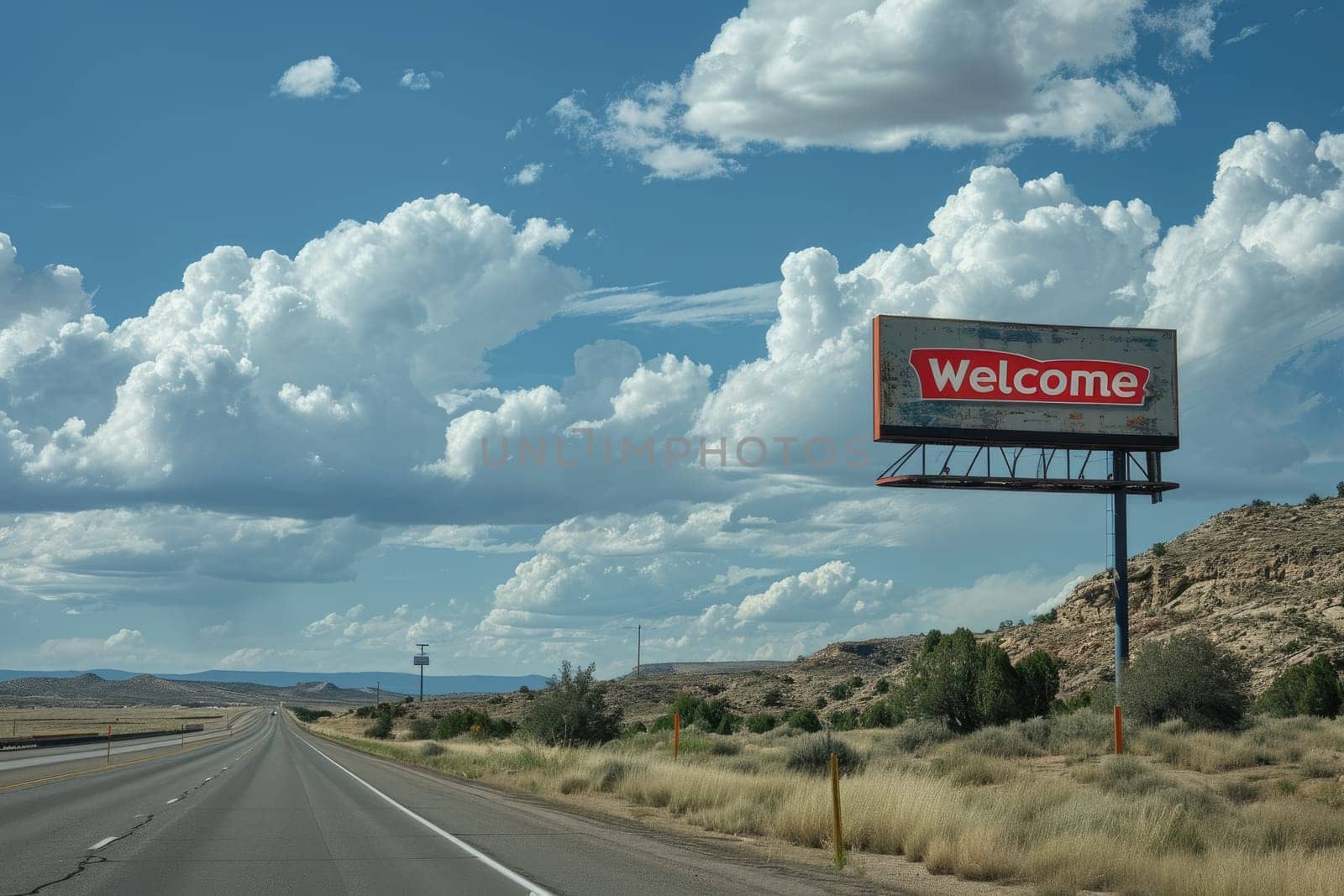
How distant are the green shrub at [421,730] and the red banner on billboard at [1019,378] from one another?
59350 mm

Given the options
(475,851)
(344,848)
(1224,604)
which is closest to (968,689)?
(1224,604)

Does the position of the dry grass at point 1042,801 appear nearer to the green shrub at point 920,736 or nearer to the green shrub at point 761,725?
the green shrub at point 920,736

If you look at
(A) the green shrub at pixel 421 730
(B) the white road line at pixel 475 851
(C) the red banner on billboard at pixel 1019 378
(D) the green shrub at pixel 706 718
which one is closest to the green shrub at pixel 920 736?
(C) the red banner on billboard at pixel 1019 378

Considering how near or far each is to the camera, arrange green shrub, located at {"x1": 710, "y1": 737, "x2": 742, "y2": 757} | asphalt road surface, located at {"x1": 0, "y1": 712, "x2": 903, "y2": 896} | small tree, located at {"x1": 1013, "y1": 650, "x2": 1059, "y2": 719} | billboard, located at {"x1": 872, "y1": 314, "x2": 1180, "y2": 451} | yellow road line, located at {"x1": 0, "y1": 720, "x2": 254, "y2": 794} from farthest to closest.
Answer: small tree, located at {"x1": 1013, "y1": 650, "x2": 1059, "y2": 719} → billboard, located at {"x1": 872, "y1": 314, "x2": 1180, "y2": 451} → green shrub, located at {"x1": 710, "y1": 737, "x2": 742, "y2": 757} → yellow road line, located at {"x1": 0, "y1": 720, "x2": 254, "y2": 794} → asphalt road surface, located at {"x1": 0, "y1": 712, "x2": 903, "y2": 896}

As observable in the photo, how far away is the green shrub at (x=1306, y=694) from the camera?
A: 3925 cm

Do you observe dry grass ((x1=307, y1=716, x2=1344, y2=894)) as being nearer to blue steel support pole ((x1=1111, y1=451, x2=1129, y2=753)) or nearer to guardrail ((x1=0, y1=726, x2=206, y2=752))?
blue steel support pole ((x1=1111, y1=451, x2=1129, y2=753))

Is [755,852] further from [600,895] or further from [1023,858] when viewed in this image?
[600,895]

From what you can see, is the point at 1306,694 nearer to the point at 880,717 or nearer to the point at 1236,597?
the point at 880,717

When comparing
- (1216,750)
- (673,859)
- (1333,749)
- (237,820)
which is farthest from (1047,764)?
(237,820)

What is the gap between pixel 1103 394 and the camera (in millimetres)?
42875

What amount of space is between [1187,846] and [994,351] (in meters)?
28.5

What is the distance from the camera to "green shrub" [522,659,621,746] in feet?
142

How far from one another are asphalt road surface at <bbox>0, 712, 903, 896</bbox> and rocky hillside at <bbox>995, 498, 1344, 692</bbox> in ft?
110

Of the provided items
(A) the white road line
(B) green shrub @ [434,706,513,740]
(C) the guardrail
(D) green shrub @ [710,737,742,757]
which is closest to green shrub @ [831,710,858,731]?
(D) green shrub @ [710,737,742,757]
